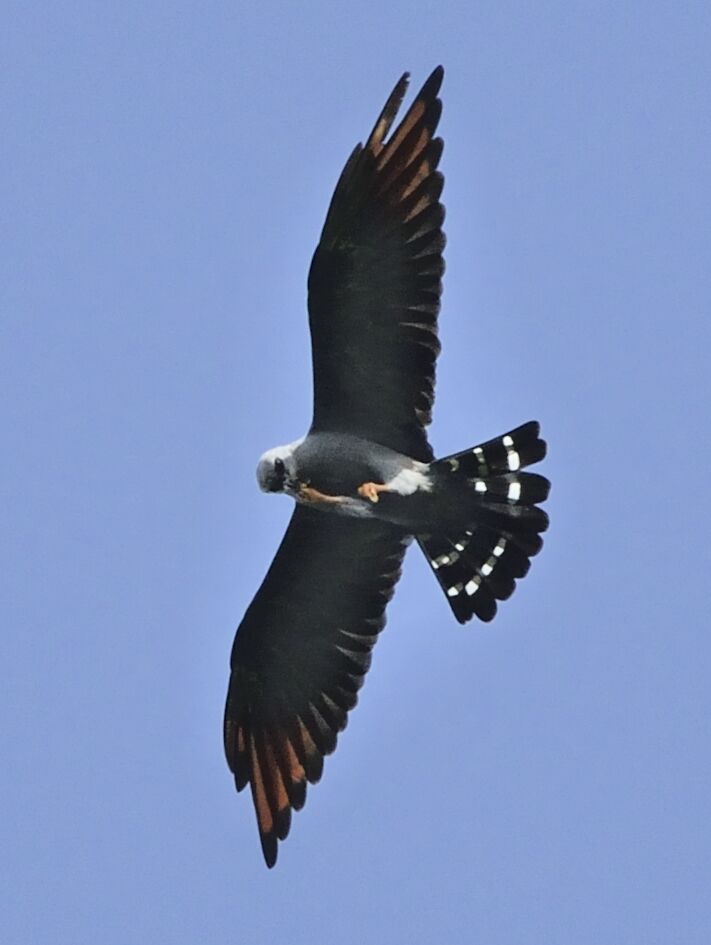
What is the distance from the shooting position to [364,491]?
1521 centimetres

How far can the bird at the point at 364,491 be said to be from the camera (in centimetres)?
1469

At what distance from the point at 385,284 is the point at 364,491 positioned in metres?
1.53

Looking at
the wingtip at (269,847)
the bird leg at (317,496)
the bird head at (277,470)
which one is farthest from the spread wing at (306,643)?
the bird head at (277,470)

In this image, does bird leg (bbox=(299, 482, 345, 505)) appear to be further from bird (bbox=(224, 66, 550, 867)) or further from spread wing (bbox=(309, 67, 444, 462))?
spread wing (bbox=(309, 67, 444, 462))

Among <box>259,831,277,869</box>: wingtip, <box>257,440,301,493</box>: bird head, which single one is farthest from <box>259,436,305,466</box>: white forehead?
<box>259,831,277,869</box>: wingtip

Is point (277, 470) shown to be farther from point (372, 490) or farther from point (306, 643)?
point (306, 643)

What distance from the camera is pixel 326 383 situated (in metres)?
15.4

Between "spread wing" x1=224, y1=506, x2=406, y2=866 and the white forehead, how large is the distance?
27.3 inches

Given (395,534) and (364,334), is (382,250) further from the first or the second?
(395,534)

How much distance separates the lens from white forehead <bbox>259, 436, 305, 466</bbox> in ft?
50.4

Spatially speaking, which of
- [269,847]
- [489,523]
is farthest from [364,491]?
[269,847]

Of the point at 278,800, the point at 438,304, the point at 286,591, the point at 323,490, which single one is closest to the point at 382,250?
the point at 438,304

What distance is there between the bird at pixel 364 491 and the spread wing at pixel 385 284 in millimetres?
10

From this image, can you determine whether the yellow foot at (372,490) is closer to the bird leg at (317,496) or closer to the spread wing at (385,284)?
the bird leg at (317,496)
